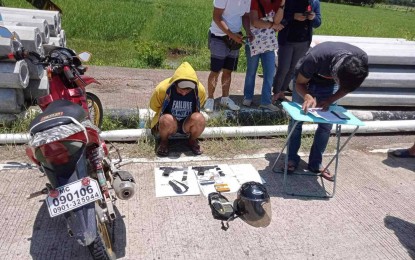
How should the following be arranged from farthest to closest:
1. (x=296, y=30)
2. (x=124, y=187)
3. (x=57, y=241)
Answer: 1. (x=296, y=30)
2. (x=57, y=241)
3. (x=124, y=187)

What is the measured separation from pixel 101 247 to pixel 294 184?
2165 mm

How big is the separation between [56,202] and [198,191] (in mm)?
1548

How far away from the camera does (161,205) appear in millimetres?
3387

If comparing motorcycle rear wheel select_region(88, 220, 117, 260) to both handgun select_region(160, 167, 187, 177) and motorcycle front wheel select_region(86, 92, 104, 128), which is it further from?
motorcycle front wheel select_region(86, 92, 104, 128)

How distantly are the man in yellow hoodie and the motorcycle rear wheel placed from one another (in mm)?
1693

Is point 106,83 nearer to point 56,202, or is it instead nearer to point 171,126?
point 171,126

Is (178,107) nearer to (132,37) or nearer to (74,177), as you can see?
(74,177)

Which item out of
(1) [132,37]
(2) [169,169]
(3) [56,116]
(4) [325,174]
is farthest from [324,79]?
(1) [132,37]

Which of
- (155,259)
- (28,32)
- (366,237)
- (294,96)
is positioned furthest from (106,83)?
(366,237)

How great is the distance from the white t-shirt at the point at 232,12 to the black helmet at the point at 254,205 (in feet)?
8.31

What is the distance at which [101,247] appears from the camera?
8.14 feet

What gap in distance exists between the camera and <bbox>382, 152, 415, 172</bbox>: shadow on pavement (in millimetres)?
4500

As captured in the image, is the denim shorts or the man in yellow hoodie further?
the denim shorts

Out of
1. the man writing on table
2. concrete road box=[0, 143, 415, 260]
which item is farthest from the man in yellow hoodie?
the man writing on table
